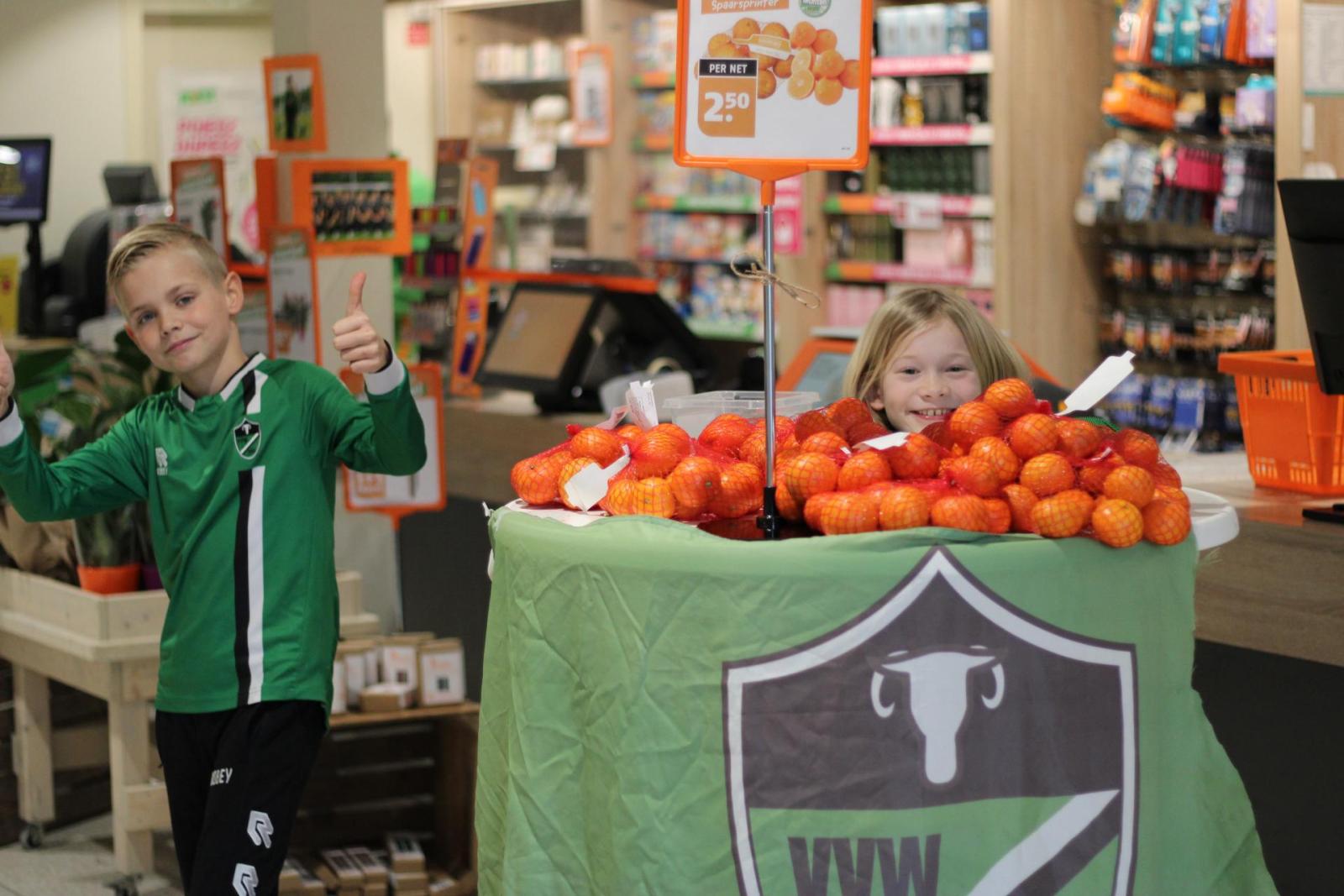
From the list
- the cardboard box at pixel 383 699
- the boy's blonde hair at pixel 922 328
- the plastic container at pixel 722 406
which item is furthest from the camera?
the cardboard box at pixel 383 699

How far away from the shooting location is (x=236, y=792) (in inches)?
104

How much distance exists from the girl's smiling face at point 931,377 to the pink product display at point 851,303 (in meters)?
4.19

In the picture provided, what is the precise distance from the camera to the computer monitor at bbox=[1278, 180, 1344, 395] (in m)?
3.02

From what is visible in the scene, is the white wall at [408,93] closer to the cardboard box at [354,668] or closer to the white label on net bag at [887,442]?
the cardboard box at [354,668]

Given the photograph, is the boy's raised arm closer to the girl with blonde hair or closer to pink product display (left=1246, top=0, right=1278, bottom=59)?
the girl with blonde hair

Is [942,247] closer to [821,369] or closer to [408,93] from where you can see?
[821,369]

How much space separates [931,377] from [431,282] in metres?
3.67

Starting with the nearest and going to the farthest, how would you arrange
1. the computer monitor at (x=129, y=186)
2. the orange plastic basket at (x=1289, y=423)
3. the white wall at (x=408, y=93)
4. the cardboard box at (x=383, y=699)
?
the orange plastic basket at (x=1289, y=423)
the cardboard box at (x=383, y=699)
the computer monitor at (x=129, y=186)
the white wall at (x=408, y=93)

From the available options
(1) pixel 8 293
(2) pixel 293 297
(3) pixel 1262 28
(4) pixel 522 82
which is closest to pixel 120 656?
(2) pixel 293 297

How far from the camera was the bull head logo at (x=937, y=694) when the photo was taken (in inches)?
78.8

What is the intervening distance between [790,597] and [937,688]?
209 millimetres

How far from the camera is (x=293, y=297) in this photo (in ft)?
15.4

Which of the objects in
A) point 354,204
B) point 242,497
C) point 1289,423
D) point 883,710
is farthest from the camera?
point 354,204

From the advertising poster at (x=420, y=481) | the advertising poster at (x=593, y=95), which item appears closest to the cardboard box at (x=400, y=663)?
the advertising poster at (x=420, y=481)
